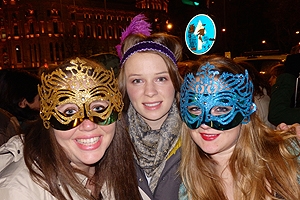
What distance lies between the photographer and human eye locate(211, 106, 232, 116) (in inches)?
96.7

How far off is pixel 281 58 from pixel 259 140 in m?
6.55

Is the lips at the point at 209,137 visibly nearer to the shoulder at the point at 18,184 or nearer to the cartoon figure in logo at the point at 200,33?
the shoulder at the point at 18,184

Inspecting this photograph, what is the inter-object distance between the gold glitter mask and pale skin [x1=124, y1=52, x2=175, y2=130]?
0.62m

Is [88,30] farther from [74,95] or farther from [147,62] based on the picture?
[74,95]

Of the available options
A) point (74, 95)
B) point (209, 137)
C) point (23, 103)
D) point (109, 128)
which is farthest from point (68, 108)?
point (23, 103)

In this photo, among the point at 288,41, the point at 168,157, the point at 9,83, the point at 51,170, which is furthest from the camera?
the point at 288,41

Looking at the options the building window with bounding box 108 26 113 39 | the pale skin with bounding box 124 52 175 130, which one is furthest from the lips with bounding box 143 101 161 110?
the building window with bounding box 108 26 113 39

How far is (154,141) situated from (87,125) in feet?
2.91

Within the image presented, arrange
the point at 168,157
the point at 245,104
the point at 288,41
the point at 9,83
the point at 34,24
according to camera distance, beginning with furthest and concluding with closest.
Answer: the point at 34,24 < the point at 288,41 < the point at 9,83 < the point at 168,157 < the point at 245,104

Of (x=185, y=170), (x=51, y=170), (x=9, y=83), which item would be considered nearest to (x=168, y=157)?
(x=185, y=170)

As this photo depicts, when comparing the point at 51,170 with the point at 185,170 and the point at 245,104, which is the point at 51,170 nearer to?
the point at 185,170

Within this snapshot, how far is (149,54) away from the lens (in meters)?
3.04

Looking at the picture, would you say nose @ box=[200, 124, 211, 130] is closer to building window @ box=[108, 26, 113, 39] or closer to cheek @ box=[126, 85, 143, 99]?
cheek @ box=[126, 85, 143, 99]

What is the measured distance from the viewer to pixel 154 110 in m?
2.99
